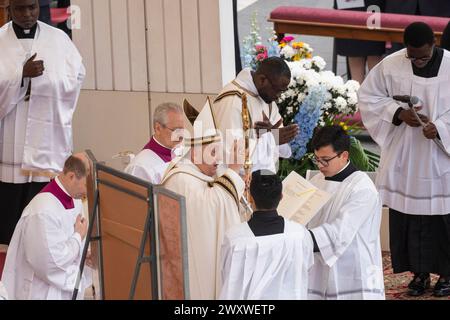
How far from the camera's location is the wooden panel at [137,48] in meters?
10.5

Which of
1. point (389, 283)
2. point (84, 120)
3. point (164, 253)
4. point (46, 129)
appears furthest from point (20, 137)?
point (164, 253)

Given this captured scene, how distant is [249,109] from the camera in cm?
821

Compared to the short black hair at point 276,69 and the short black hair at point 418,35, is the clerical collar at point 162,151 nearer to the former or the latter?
the short black hair at point 276,69

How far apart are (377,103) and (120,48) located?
244 centimetres

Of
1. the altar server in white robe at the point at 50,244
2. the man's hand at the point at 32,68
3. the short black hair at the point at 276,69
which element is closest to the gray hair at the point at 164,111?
the short black hair at the point at 276,69

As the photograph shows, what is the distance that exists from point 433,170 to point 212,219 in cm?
270

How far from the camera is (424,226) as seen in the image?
9.05 meters

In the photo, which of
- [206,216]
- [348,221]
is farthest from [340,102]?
[206,216]

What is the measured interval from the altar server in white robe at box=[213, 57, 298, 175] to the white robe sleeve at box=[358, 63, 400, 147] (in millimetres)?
976

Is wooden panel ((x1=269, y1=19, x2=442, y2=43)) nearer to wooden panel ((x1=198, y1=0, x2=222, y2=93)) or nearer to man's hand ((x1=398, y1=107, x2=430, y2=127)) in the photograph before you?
wooden panel ((x1=198, y1=0, x2=222, y2=93))

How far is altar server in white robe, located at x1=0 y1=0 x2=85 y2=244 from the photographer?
9.28 m

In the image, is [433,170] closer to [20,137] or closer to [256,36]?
[256,36]

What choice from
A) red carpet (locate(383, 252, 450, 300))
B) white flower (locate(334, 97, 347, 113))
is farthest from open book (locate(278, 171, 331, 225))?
white flower (locate(334, 97, 347, 113))

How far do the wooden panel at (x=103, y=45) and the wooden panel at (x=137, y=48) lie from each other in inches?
6.9
